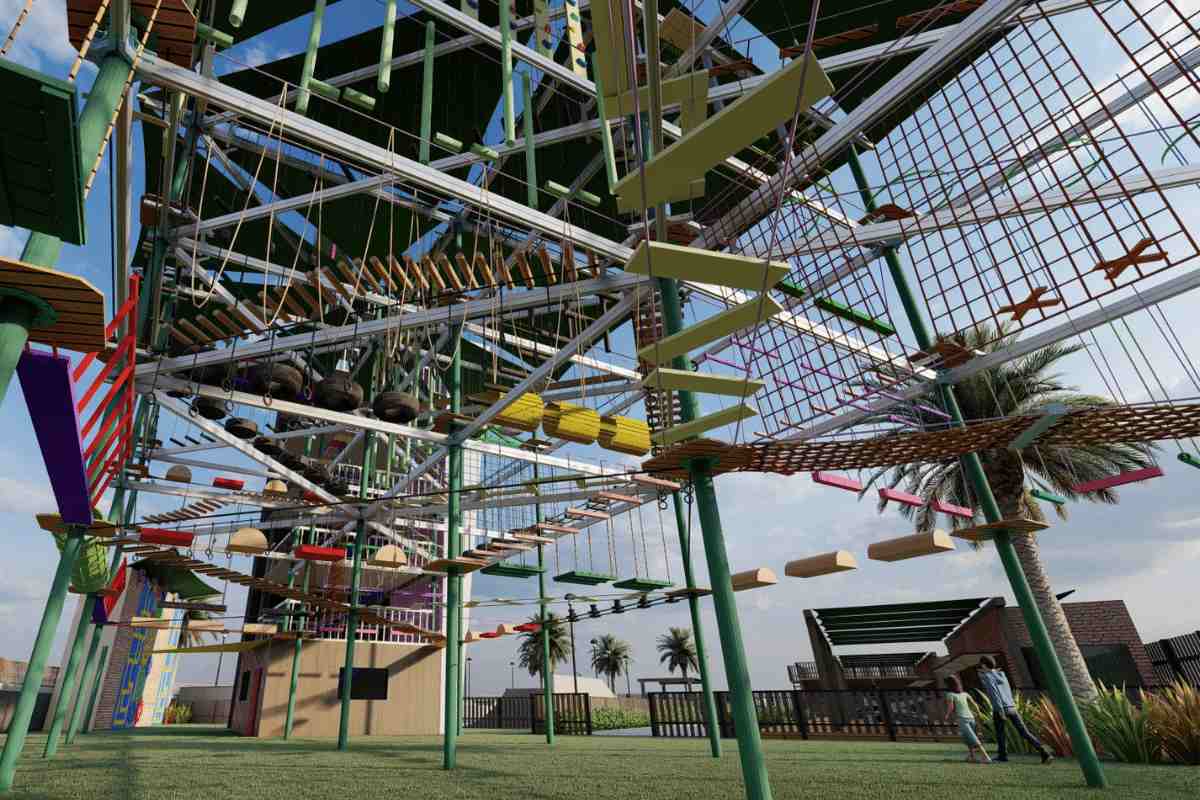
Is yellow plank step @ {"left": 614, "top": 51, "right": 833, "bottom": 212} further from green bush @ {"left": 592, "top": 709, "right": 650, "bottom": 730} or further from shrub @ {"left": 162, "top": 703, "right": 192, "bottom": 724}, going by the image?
shrub @ {"left": 162, "top": 703, "right": 192, "bottom": 724}

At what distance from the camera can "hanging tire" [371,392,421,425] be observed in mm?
10578

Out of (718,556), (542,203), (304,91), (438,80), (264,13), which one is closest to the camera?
(718,556)

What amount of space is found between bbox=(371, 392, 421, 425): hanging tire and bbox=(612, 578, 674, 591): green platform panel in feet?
21.9

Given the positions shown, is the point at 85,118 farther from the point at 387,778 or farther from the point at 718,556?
the point at 387,778

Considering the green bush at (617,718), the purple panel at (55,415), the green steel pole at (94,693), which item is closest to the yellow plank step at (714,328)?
the purple panel at (55,415)

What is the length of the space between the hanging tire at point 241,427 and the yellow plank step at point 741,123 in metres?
11.9

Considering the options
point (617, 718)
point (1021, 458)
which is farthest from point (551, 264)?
point (617, 718)

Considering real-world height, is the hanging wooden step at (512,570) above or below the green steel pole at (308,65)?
below

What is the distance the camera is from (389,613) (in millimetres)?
24062

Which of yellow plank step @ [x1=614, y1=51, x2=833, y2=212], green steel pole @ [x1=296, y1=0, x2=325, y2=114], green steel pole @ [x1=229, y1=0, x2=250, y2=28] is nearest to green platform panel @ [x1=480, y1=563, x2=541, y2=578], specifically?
green steel pole @ [x1=296, y1=0, x2=325, y2=114]

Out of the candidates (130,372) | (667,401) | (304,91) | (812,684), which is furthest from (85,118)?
(812,684)

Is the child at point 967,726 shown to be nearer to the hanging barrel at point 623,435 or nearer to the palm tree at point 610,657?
the hanging barrel at point 623,435

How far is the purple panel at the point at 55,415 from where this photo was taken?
3.51 metres

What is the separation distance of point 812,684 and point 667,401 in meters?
14.5
